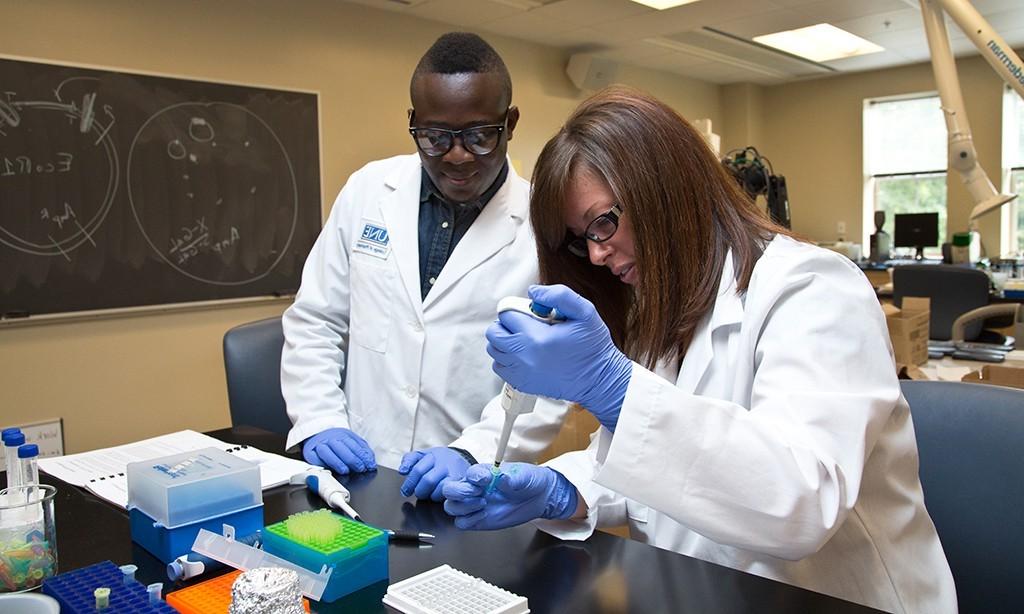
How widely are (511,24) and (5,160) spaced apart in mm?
2856

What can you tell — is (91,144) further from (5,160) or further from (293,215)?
(293,215)

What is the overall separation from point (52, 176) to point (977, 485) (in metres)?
3.33

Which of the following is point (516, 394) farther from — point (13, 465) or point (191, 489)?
point (13, 465)

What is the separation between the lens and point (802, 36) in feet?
18.7

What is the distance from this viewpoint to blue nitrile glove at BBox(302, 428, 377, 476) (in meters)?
1.24

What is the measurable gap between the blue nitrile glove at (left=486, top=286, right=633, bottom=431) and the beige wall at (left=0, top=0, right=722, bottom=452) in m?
2.96

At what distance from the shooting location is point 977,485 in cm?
107

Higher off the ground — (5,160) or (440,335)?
(5,160)

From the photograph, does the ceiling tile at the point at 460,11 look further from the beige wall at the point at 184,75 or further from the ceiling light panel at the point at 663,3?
the ceiling light panel at the point at 663,3

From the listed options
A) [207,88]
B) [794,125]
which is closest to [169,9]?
[207,88]

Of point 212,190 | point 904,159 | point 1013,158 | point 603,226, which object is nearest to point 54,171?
point 212,190

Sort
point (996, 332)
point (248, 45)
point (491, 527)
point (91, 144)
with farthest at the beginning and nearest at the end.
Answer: point (248, 45), point (996, 332), point (91, 144), point (491, 527)

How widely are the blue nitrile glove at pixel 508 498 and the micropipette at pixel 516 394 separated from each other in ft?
0.08

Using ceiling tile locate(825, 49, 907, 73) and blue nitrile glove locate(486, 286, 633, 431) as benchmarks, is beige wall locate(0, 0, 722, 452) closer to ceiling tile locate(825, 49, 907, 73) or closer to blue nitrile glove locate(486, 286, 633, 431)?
blue nitrile glove locate(486, 286, 633, 431)
